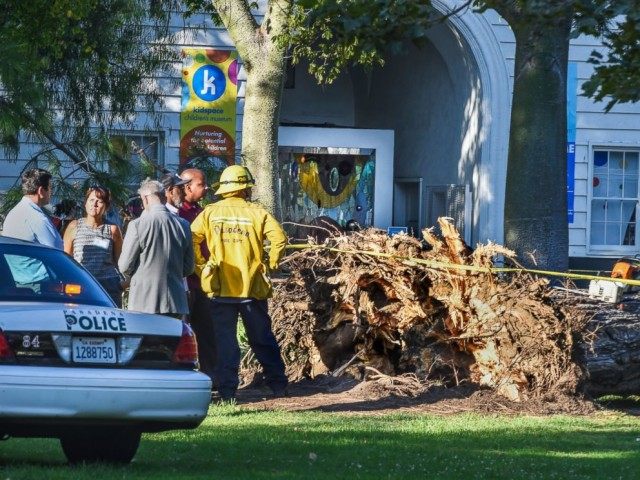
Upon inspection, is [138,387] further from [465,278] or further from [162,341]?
[465,278]

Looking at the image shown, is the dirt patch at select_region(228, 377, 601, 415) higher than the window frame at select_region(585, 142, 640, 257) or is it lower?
lower

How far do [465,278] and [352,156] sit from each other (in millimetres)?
14659

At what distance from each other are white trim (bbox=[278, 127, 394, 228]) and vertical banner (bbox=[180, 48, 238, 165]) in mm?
2124

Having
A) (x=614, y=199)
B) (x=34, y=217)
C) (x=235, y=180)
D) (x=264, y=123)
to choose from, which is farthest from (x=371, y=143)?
(x=34, y=217)

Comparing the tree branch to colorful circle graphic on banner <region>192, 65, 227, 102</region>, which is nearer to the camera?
the tree branch

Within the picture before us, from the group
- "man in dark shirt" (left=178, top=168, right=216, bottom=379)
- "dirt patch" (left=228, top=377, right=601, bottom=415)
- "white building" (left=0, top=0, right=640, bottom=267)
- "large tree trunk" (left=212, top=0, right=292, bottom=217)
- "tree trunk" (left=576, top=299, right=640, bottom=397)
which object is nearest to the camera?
"dirt patch" (left=228, top=377, right=601, bottom=415)

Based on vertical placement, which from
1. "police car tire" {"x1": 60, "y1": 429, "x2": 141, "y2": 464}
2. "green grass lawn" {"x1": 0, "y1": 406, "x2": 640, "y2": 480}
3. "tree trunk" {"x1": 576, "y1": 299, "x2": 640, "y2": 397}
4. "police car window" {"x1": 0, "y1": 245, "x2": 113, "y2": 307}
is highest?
"police car window" {"x1": 0, "y1": 245, "x2": 113, "y2": 307}

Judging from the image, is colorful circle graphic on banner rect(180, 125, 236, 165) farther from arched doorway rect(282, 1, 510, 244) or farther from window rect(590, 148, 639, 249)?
window rect(590, 148, 639, 249)

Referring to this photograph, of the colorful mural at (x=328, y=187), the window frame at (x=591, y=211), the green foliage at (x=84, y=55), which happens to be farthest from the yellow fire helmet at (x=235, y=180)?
the window frame at (x=591, y=211)

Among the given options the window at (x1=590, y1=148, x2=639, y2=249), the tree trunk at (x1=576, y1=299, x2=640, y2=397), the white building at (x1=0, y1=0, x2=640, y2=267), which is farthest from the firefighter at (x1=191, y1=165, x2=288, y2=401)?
the window at (x1=590, y1=148, x2=639, y2=249)

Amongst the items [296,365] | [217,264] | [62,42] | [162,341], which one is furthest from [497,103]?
[162,341]

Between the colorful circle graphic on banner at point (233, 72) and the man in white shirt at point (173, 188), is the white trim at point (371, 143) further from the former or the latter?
the man in white shirt at point (173, 188)

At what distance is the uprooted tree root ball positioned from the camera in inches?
460

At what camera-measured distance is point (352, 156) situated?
87.1 ft
